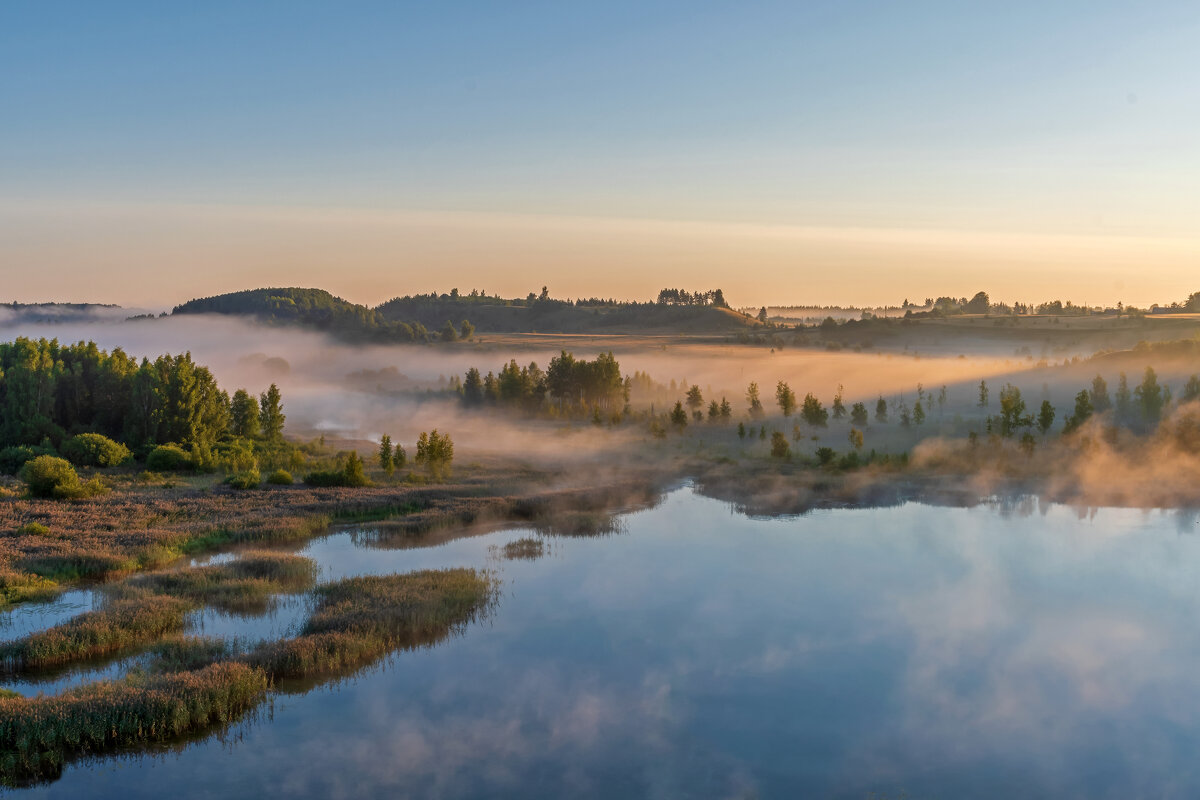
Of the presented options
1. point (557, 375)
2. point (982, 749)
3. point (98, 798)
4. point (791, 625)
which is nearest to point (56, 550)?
point (98, 798)

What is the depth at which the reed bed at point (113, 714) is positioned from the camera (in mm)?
17938

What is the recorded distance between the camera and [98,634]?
24328 millimetres

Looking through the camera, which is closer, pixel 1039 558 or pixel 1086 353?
pixel 1039 558

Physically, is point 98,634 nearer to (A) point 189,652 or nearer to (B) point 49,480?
(A) point 189,652

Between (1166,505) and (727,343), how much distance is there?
11533 centimetres

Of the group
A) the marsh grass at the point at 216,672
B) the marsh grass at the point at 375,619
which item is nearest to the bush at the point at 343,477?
the marsh grass at the point at 375,619

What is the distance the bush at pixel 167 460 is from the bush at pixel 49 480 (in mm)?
10882

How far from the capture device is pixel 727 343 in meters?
161

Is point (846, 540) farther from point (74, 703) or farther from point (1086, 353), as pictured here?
point (1086, 353)

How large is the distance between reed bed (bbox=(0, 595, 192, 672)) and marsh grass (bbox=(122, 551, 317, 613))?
4.57 ft

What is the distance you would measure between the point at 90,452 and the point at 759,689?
1967 inches

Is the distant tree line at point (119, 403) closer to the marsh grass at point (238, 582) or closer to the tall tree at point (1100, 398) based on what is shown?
the marsh grass at point (238, 582)

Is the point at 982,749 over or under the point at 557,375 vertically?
under

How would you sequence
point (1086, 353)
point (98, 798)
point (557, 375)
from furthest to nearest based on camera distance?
point (1086, 353) → point (557, 375) → point (98, 798)
